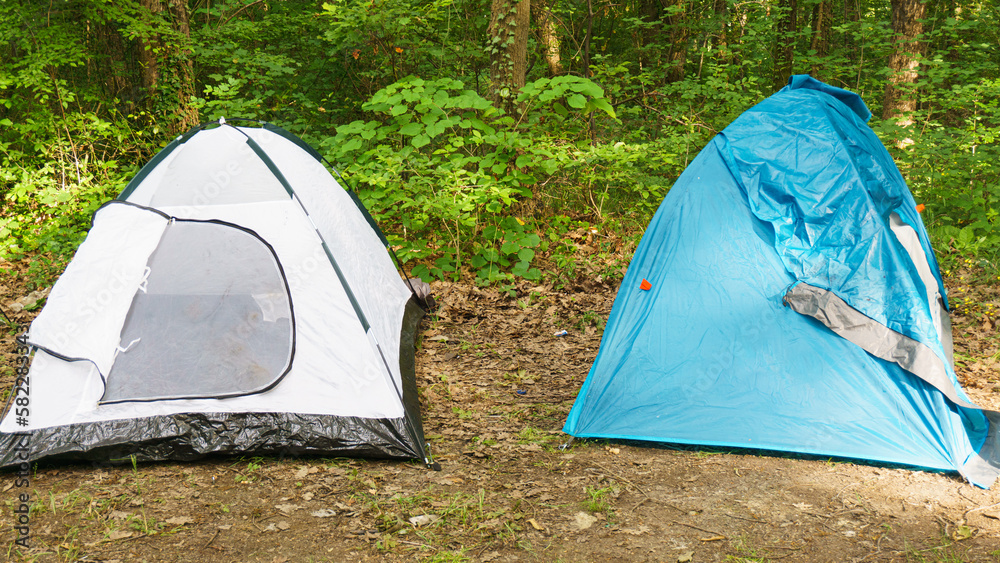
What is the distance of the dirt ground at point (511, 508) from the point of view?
251 centimetres

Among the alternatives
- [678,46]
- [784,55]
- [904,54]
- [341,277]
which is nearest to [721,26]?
[678,46]

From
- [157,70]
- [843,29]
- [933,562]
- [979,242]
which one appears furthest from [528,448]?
[157,70]

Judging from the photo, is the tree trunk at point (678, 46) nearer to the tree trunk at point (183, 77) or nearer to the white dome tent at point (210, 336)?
the tree trunk at point (183, 77)

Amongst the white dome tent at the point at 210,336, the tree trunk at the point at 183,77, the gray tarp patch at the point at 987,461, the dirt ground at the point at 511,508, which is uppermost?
the tree trunk at the point at 183,77

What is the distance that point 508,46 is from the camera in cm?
616

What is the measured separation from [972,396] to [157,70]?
28.5 ft

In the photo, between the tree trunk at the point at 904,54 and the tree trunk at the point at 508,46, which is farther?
the tree trunk at the point at 904,54

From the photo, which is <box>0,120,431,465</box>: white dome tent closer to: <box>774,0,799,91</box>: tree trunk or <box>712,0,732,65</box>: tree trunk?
<box>712,0,732,65</box>: tree trunk

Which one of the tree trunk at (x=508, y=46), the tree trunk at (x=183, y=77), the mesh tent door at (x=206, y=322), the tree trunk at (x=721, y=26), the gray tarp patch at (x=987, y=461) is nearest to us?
the gray tarp patch at (x=987, y=461)

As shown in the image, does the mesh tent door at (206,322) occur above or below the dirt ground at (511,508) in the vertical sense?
above

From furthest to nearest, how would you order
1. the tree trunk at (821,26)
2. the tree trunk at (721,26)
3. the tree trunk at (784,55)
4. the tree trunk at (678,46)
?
the tree trunk at (821,26)
the tree trunk at (784,55)
the tree trunk at (678,46)
the tree trunk at (721,26)

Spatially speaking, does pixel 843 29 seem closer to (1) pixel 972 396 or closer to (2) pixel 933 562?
(1) pixel 972 396

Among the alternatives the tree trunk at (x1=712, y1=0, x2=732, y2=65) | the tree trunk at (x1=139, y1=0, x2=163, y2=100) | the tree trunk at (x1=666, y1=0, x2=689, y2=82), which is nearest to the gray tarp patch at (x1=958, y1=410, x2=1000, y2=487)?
the tree trunk at (x1=712, y1=0, x2=732, y2=65)

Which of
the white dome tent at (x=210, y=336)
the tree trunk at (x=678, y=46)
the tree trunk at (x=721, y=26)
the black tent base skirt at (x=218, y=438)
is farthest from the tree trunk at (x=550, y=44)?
the black tent base skirt at (x=218, y=438)
